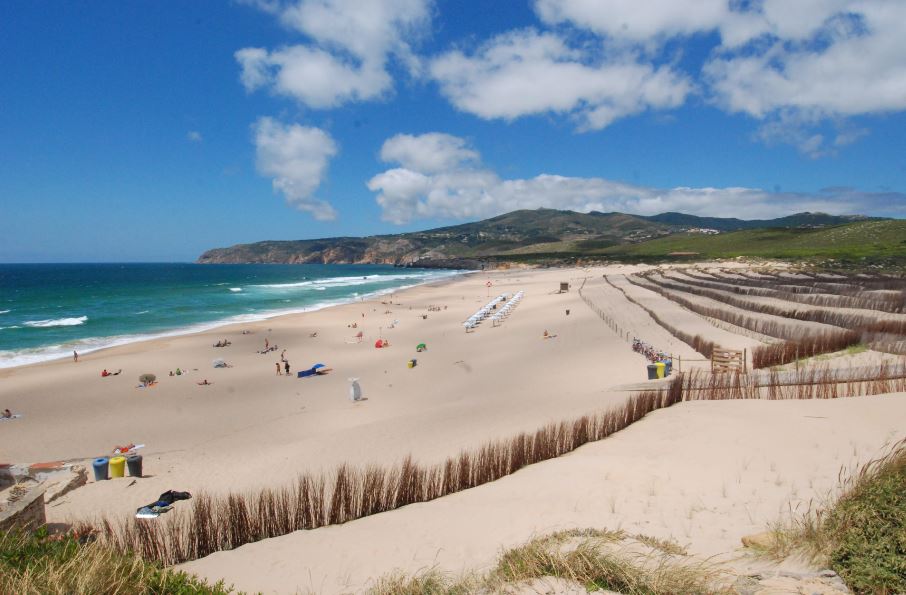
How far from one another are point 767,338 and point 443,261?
124 m

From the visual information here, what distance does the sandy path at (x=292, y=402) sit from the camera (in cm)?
1076

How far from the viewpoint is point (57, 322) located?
120ft

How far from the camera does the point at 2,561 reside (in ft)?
13.4

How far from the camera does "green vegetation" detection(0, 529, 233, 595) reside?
361cm

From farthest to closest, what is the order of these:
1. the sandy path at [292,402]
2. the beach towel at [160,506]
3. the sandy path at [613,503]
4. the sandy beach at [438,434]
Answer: the sandy path at [292,402] < the beach towel at [160,506] < the sandy beach at [438,434] < the sandy path at [613,503]

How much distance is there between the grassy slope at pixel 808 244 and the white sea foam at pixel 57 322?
7857 centimetres

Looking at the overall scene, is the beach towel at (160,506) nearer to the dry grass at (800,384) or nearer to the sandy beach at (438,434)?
the sandy beach at (438,434)

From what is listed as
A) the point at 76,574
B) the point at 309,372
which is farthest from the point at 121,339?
the point at 76,574

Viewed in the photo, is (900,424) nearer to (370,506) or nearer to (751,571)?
(751,571)

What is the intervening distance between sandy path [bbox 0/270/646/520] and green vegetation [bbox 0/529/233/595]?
15.0 ft

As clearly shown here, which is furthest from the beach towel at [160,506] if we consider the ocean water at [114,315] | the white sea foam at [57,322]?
the white sea foam at [57,322]

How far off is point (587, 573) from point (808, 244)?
106568 mm

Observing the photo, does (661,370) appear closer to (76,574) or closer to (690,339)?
(690,339)

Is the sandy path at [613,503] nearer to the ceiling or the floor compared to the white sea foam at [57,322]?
nearer to the floor
